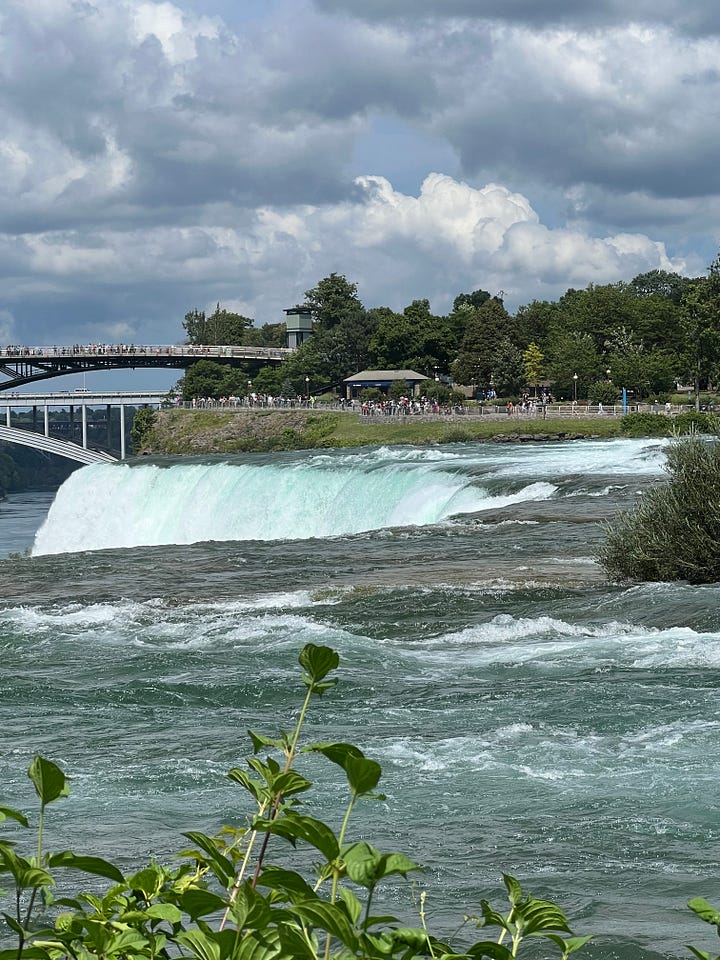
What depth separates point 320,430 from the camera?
3467 inches

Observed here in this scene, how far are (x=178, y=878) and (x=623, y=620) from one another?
14.5 meters

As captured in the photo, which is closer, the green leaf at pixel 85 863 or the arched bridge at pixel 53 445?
the green leaf at pixel 85 863

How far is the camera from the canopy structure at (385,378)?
4158 inches

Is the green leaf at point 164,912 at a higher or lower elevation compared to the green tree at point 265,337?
lower

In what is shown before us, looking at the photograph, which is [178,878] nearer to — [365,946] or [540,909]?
[365,946]

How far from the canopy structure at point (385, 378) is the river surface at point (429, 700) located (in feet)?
252

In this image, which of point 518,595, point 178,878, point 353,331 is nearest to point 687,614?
point 518,595

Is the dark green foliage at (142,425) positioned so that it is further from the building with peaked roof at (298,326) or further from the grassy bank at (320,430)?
the building with peaked roof at (298,326)

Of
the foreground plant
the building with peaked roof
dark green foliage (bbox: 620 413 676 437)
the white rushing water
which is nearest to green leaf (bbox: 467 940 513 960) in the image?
the foreground plant

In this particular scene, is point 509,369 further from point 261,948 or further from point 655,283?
point 261,948

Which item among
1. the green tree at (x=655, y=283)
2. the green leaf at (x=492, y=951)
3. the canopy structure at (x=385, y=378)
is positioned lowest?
the green leaf at (x=492, y=951)

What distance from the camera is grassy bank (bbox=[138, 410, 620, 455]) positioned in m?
72.9

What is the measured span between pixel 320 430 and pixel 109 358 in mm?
41650

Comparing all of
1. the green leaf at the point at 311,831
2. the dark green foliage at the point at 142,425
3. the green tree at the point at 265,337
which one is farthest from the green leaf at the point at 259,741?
the green tree at the point at 265,337
